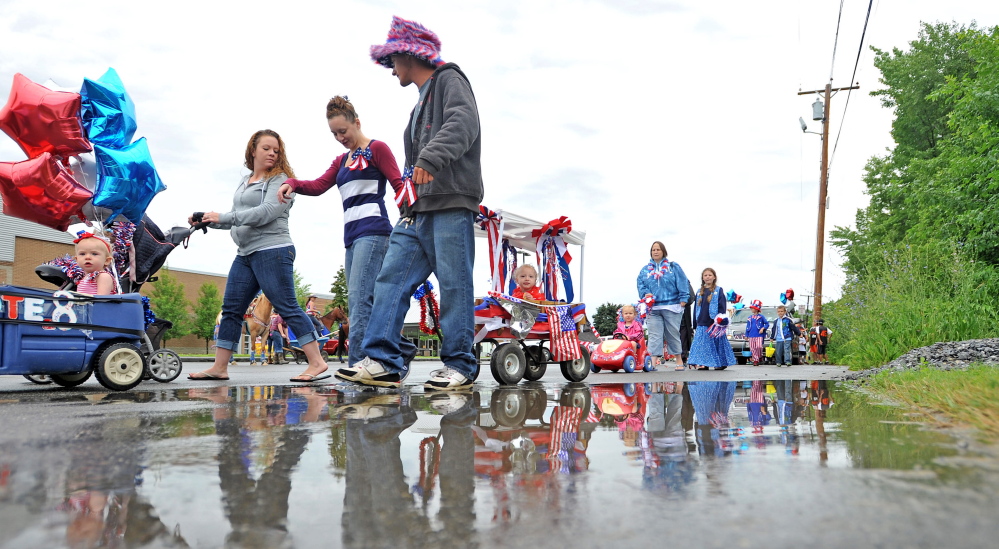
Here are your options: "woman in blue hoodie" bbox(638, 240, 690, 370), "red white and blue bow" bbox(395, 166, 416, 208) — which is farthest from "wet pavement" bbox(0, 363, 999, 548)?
"woman in blue hoodie" bbox(638, 240, 690, 370)

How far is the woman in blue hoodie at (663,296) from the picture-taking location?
11625mm

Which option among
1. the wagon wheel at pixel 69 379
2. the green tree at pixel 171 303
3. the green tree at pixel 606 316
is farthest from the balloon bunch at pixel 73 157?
the green tree at pixel 606 316

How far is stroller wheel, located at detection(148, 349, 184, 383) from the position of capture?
6391mm

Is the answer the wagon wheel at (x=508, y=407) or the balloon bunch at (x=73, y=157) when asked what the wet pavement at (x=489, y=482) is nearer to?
the wagon wheel at (x=508, y=407)

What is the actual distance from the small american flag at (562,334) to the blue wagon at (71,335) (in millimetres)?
3653

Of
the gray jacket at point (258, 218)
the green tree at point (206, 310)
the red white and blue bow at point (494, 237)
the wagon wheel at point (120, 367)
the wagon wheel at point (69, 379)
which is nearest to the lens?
the wagon wheel at point (120, 367)

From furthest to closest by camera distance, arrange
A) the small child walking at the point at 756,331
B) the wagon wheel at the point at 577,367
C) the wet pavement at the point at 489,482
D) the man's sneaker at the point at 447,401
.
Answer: the small child walking at the point at 756,331, the wagon wheel at the point at 577,367, the man's sneaker at the point at 447,401, the wet pavement at the point at 489,482

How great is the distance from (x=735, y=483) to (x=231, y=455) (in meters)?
1.47

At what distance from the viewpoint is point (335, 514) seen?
1479mm

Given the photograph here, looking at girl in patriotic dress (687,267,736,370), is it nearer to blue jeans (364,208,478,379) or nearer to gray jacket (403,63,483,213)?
blue jeans (364,208,478,379)

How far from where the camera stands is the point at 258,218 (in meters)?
5.73

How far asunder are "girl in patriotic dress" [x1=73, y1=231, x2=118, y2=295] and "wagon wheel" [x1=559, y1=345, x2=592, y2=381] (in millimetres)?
4209

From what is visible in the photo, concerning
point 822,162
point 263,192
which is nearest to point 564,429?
point 263,192

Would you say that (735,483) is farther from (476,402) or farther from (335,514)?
(476,402)
